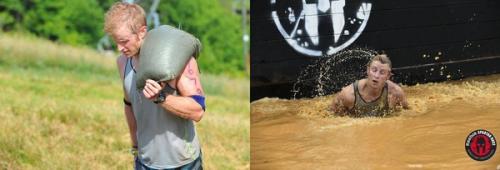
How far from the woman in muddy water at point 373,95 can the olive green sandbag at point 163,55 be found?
1078 mm

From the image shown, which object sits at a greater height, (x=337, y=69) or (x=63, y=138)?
(x=337, y=69)

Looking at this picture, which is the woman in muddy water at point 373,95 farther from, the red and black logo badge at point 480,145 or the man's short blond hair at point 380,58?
the red and black logo badge at point 480,145

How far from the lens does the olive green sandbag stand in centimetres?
301

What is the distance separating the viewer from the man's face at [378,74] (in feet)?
12.9

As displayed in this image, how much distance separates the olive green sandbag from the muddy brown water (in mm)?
735

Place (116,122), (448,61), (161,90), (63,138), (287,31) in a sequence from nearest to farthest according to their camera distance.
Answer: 1. (161,90)
2. (287,31)
3. (448,61)
4. (63,138)
5. (116,122)

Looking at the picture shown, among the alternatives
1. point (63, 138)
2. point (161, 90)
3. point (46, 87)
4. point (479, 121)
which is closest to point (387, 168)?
point (479, 121)

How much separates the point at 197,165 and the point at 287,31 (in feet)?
2.74

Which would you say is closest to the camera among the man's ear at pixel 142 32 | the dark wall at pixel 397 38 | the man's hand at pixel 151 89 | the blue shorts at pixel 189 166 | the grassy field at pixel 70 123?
the man's hand at pixel 151 89

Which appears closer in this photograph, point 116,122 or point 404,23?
point 404,23

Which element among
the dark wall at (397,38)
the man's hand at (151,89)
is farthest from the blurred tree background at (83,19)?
the man's hand at (151,89)

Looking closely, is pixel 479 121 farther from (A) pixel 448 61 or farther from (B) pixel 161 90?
(B) pixel 161 90

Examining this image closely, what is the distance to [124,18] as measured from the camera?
3.05 m

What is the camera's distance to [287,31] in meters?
3.74
